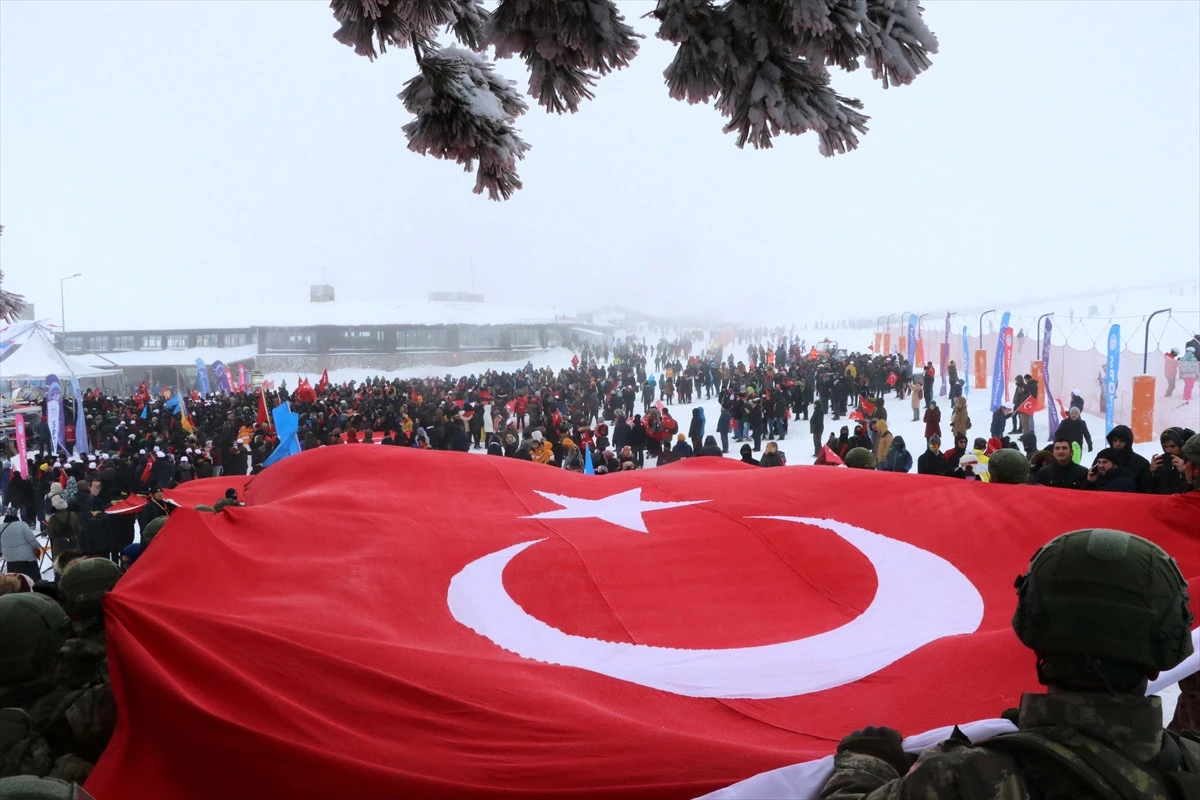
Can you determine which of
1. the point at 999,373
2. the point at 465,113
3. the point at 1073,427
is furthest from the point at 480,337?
the point at 465,113

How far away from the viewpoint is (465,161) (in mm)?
3053

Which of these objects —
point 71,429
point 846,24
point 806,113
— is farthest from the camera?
point 71,429

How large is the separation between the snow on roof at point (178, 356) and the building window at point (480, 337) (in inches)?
546

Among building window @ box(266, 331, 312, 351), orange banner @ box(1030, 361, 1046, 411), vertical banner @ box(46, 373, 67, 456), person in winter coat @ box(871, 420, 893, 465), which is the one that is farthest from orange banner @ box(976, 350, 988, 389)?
building window @ box(266, 331, 312, 351)

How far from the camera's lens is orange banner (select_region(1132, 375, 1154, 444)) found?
13.5m

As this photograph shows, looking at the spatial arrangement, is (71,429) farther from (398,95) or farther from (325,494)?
(398,95)

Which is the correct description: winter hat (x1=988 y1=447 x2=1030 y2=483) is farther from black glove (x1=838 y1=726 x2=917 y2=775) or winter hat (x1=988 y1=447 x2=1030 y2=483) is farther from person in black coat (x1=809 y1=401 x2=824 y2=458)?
person in black coat (x1=809 y1=401 x2=824 y2=458)

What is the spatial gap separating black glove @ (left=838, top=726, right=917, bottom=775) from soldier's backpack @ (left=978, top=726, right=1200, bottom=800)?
0.29 meters

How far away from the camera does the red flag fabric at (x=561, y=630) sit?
2.43 meters

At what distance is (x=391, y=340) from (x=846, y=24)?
53203 mm

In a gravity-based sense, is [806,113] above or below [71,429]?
above

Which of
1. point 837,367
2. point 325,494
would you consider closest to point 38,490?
point 325,494

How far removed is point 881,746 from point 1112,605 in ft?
1.81

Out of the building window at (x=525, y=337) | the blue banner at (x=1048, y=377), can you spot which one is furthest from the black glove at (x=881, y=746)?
the building window at (x=525, y=337)
